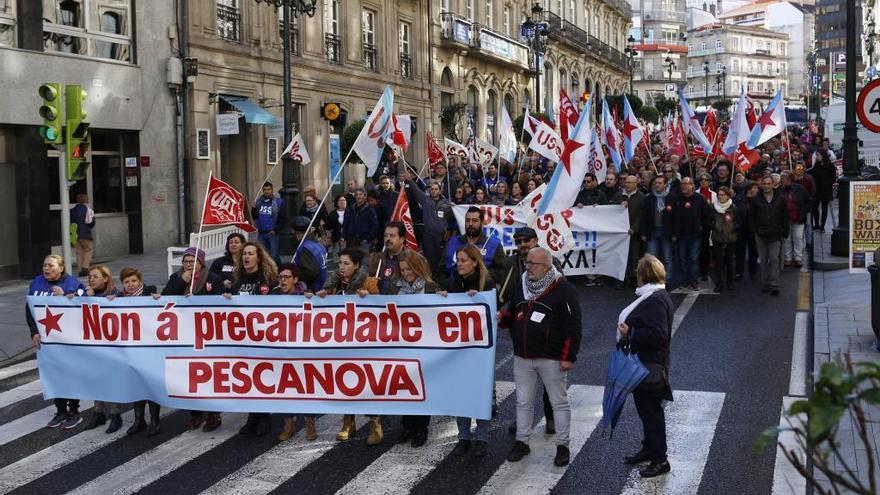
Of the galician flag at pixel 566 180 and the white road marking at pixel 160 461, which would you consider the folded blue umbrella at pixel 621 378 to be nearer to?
the white road marking at pixel 160 461

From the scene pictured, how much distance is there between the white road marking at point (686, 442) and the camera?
20.5 ft

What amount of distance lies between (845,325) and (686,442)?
458cm

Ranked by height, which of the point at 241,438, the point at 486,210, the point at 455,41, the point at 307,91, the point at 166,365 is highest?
the point at 455,41

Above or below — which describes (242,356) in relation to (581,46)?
below

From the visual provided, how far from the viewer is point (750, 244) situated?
1497cm

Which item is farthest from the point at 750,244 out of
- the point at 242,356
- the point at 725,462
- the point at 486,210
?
the point at 242,356

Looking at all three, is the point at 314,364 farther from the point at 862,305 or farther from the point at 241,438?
the point at 862,305

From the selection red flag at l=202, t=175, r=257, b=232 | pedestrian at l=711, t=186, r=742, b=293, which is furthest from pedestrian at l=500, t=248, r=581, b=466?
pedestrian at l=711, t=186, r=742, b=293

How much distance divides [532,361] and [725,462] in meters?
1.50

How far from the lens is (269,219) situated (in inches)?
645

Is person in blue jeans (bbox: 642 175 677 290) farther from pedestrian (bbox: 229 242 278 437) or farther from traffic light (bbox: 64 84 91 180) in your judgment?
traffic light (bbox: 64 84 91 180)

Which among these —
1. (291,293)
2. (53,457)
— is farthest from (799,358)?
(53,457)

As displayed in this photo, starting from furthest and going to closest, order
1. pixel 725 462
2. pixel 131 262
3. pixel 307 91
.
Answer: pixel 307 91 → pixel 131 262 → pixel 725 462

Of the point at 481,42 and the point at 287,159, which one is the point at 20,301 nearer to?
the point at 287,159
